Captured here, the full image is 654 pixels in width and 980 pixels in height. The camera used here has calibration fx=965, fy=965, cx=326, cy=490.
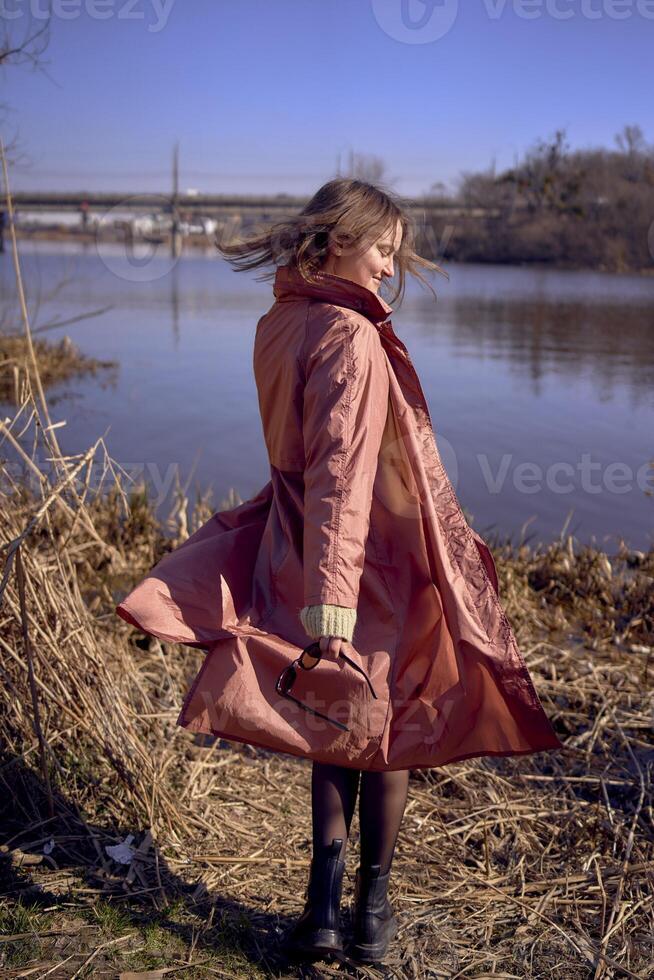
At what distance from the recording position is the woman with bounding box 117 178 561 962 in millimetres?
1988

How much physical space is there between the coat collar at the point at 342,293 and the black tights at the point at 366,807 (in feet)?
3.26

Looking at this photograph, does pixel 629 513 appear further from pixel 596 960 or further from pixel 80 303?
pixel 80 303

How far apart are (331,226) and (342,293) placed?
0.15m

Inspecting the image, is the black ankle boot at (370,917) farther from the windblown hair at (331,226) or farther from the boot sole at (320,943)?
the windblown hair at (331,226)

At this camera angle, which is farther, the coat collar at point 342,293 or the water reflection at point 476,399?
the water reflection at point 476,399

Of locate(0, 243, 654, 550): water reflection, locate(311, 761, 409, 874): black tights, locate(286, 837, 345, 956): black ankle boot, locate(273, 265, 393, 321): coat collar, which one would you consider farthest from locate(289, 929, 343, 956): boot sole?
locate(0, 243, 654, 550): water reflection

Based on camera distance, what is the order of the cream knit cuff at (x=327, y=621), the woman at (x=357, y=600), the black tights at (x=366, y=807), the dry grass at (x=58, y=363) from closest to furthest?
the cream knit cuff at (x=327, y=621) → the woman at (x=357, y=600) → the black tights at (x=366, y=807) → the dry grass at (x=58, y=363)

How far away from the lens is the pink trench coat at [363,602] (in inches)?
78.4

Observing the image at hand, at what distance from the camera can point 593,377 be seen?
40.0 ft

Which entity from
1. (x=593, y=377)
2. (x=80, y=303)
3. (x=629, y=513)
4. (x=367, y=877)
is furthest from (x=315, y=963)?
(x=80, y=303)

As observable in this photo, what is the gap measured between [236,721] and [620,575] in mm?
3426

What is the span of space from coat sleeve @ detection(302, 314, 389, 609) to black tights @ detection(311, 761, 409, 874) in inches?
19.5

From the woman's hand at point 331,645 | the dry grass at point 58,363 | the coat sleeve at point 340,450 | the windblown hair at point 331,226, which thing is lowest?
the dry grass at point 58,363

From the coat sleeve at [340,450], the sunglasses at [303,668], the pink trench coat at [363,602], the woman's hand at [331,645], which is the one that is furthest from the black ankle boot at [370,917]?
the coat sleeve at [340,450]
